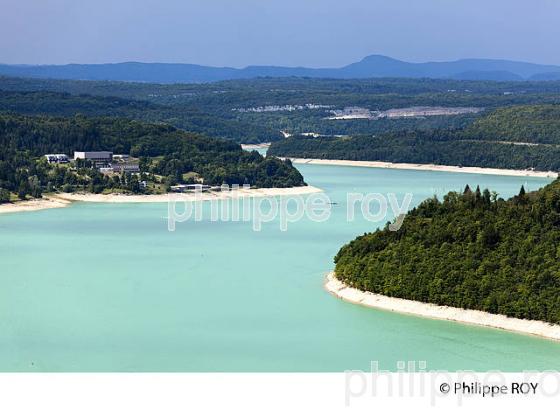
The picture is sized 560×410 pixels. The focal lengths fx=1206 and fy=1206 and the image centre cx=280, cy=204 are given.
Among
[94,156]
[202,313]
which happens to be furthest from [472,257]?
[94,156]

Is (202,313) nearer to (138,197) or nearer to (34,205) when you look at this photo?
(34,205)

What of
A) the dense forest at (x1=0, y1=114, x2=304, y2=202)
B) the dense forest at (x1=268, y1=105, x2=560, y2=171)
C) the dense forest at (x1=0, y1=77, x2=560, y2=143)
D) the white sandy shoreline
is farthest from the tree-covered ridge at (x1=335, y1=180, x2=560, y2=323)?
the dense forest at (x1=0, y1=77, x2=560, y2=143)

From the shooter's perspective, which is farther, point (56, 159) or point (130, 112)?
point (130, 112)

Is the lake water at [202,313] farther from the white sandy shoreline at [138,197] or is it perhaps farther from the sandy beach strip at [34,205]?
the white sandy shoreline at [138,197]

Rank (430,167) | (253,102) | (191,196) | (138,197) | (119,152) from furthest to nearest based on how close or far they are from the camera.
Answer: (253,102)
(430,167)
(119,152)
(191,196)
(138,197)

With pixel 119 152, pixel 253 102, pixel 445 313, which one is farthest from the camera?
pixel 253 102

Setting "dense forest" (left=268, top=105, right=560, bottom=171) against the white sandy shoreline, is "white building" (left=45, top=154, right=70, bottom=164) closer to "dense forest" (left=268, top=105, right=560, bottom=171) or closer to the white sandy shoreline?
the white sandy shoreline
